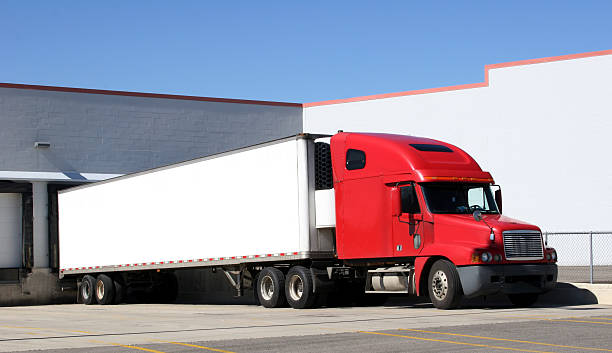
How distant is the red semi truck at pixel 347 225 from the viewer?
18.2 m

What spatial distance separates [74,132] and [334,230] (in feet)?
55.4

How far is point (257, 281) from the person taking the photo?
22.1 m

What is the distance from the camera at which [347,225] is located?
20000mm

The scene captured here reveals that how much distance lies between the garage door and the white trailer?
7.39 feet

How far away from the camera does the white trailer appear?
67.7ft

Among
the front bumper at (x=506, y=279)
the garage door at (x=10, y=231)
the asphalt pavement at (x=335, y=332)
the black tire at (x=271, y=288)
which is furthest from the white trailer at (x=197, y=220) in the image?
the front bumper at (x=506, y=279)

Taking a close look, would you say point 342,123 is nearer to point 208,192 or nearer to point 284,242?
point 208,192

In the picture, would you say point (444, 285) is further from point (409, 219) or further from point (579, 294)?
point (579, 294)

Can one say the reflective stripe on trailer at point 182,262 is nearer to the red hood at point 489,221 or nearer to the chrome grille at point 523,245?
the red hood at point 489,221

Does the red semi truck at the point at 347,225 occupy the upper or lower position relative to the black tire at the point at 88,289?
upper

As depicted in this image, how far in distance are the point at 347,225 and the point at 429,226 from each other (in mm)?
2155

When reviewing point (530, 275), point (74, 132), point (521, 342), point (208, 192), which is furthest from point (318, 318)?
point (74, 132)

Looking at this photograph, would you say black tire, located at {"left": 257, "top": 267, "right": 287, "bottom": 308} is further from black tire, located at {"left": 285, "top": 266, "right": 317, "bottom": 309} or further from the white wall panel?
the white wall panel

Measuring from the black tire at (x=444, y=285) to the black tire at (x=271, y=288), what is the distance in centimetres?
387
